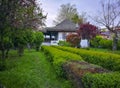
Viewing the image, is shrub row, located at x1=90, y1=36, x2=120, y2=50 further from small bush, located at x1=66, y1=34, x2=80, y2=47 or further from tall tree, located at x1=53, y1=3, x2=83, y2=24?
tall tree, located at x1=53, y1=3, x2=83, y2=24

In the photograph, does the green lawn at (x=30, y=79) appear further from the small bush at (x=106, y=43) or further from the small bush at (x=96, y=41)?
the small bush at (x=96, y=41)

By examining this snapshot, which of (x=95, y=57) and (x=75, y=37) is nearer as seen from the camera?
(x=95, y=57)

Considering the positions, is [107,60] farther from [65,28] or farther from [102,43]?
[65,28]

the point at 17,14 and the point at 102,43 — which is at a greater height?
the point at 17,14

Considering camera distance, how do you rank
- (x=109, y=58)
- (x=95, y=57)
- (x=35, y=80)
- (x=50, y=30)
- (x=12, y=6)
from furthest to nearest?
(x=50, y=30)
(x=95, y=57)
(x=109, y=58)
(x=35, y=80)
(x=12, y=6)

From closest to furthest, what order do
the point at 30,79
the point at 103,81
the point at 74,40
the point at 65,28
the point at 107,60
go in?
the point at 103,81 < the point at 30,79 < the point at 107,60 < the point at 74,40 < the point at 65,28

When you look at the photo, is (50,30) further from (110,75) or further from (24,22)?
(110,75)

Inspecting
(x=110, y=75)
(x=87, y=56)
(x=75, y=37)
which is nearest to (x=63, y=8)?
(x=75, y=37)

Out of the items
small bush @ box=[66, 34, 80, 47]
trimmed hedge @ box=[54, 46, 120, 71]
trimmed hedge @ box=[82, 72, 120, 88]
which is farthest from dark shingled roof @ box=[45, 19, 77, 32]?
trimmed hedge @ box=[82, 72, 120, 88]

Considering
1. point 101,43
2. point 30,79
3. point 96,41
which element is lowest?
point 30,79

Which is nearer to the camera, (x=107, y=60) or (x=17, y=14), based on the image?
(x=17, y=14)

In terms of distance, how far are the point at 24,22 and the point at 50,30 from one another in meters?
30.4

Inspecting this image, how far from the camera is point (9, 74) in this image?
11.3 m

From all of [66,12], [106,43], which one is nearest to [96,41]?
[106,43]
